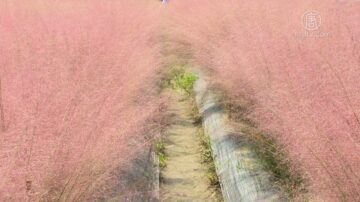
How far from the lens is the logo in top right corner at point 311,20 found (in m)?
4.45

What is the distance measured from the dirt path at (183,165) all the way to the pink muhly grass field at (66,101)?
0.73 metres

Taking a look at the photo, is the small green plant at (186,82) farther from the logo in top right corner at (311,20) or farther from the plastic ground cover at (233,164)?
the logo in top right corner at (311,20)

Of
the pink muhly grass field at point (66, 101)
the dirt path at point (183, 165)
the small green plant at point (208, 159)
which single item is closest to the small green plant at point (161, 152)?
the dirt path at point (183, 165)

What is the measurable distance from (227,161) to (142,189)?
883 mm

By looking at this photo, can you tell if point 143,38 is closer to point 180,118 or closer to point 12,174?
point 180,118

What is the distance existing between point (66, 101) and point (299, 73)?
4.78ft

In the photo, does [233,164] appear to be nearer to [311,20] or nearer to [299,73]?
[299,73]

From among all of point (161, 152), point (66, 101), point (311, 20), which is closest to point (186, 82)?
point (161, 152)

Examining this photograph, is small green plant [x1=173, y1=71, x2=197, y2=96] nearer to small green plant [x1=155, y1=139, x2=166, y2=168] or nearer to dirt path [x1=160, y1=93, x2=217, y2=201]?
dirt path [x1=160, y1=93, x2=217, y2=201]

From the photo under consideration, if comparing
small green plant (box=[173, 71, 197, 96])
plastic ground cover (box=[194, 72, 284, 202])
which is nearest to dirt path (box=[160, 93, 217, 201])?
plastic ground cover (box=[194, 72, 284, 202])

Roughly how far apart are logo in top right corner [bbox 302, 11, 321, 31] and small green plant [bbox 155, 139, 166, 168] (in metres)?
1.59

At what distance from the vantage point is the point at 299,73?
11.6 feet

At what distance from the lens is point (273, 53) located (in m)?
4.07

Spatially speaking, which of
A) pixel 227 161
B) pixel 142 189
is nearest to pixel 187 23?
pixel 227 161
